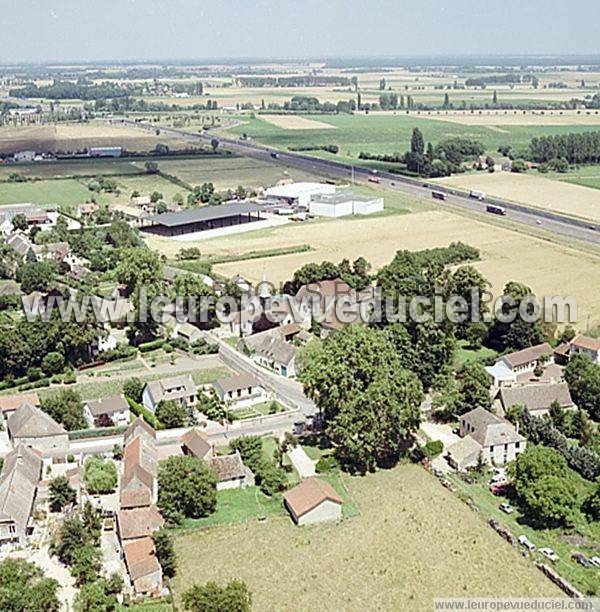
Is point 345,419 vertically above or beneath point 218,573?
above

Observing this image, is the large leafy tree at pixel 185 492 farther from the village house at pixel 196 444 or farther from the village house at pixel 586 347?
the village house at pixel 586 347

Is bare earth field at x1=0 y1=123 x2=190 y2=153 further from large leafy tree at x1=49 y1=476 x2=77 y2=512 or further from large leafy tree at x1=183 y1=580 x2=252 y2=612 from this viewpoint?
large leafy tree at x1=183 y1=580 x2=252 y2=612

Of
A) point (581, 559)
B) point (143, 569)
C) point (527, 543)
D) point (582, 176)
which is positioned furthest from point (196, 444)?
point (582, 176)

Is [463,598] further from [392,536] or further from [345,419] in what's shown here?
[345,419]

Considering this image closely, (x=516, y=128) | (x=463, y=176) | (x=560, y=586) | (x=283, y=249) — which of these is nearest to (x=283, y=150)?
(x=463, y=176)

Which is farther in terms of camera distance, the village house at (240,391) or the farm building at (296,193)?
the farm building at (296,193)

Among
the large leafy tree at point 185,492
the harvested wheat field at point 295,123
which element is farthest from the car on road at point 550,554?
the harvested wheat field at point 295,123
